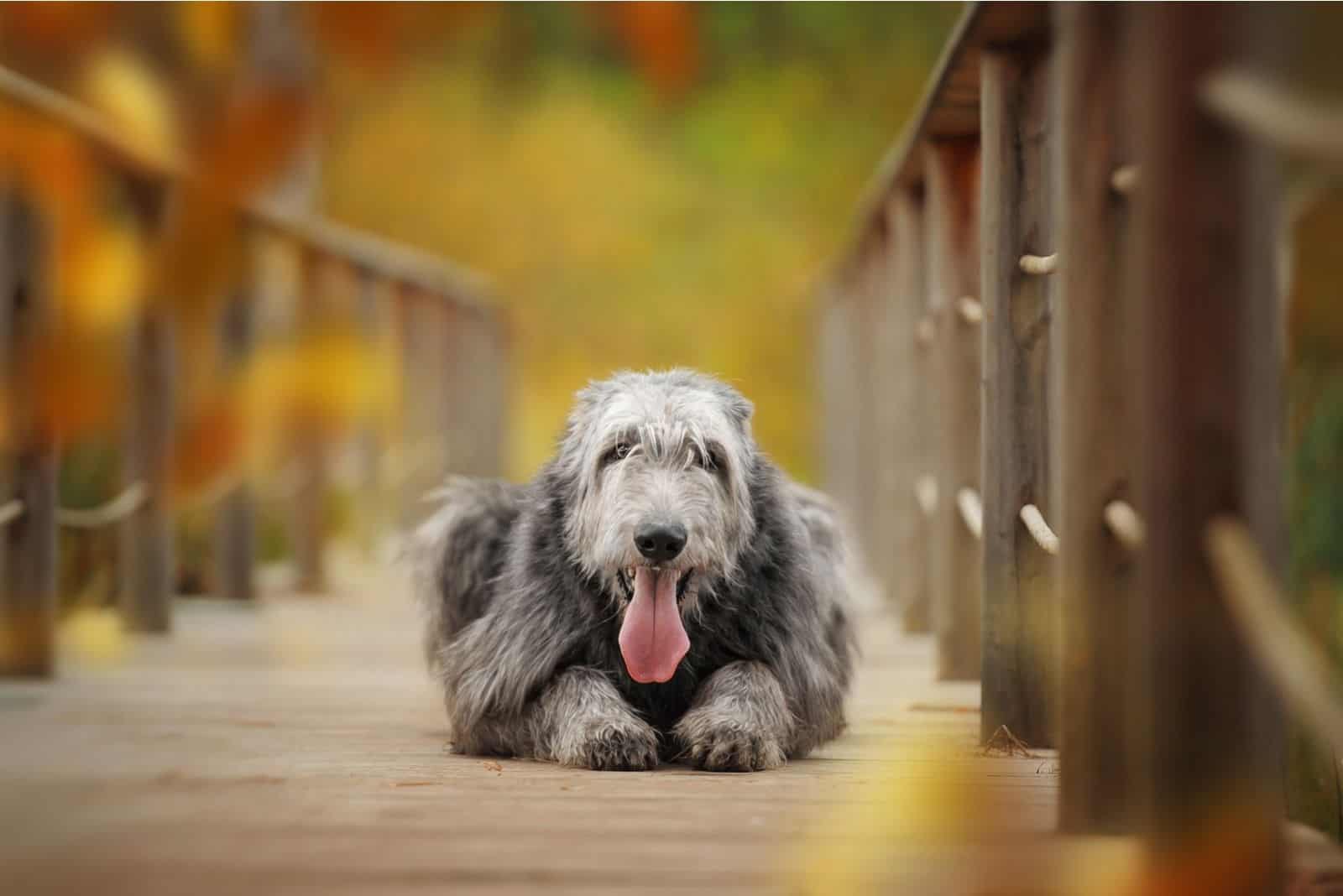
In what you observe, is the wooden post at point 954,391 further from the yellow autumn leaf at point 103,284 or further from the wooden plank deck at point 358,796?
the yellow autumn leaf at point 103,284

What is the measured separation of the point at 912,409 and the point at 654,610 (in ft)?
10.3

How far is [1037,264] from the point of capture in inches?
127

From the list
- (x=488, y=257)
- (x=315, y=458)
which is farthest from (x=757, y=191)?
(x=315, y=458)

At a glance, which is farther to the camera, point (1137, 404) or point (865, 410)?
point (865, 410)

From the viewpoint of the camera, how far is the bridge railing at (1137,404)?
5.28ft

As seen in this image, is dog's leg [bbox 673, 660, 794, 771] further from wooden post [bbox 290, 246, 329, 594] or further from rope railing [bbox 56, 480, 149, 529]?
wooden post [bbox 290, 246, 329, 594]

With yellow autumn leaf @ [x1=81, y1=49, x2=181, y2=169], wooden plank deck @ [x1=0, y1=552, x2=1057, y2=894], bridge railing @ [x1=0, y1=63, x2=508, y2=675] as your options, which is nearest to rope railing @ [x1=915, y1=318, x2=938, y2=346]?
wooden plank deck @ [x1=0, y1=552, x2=1057, y2=894]

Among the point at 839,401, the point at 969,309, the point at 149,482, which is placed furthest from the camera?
the point at 839,401

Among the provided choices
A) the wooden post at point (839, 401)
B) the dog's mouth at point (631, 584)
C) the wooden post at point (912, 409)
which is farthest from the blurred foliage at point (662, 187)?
the dog's mouth at point (631, 584)

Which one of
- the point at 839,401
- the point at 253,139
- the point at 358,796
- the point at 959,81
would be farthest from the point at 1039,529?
the point at 839,401

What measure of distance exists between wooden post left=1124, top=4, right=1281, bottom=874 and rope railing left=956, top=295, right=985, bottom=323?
9.22 feet

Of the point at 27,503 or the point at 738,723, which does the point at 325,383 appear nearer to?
the point at 27,503

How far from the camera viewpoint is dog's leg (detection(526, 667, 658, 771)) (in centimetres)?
293

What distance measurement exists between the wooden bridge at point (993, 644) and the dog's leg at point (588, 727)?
80mm
